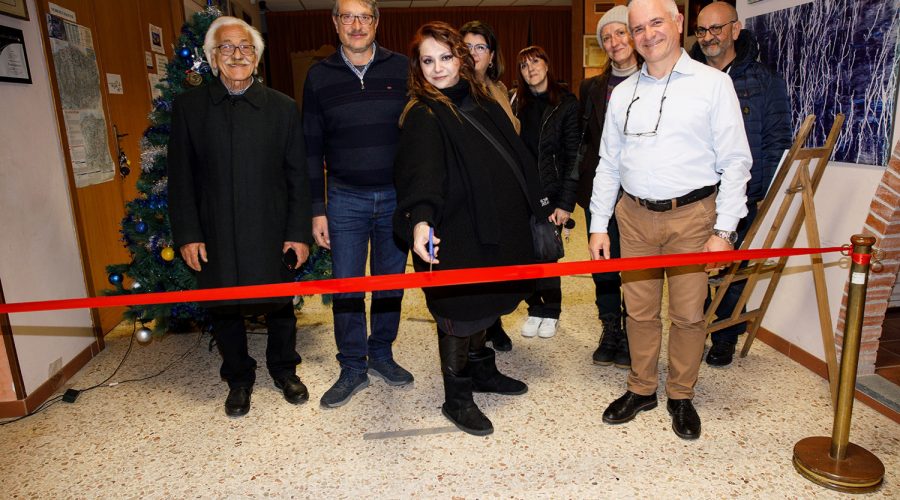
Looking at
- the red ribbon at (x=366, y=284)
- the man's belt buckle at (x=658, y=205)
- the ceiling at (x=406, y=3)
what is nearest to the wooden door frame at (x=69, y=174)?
Result: the red ribbon at (x=366, y=284)

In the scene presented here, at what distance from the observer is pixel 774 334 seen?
312 cm

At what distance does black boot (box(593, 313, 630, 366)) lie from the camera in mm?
2984

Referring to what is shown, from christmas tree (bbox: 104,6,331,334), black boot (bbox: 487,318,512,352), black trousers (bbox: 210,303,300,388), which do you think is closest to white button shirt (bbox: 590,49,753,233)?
black boot (bbox: 487,318,512,352)

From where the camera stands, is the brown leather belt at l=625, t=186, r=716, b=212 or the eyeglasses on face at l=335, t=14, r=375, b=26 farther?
the eyeglasses on face at l=335, t=14, r=375, b=26

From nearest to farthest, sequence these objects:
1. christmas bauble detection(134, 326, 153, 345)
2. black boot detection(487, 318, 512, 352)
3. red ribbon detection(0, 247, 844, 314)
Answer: red ribbon detection(0, 247, 844, 314)
christmas bauble detection(134, 326, 153, 345)
black boot detection(487, 318, 512, 352)

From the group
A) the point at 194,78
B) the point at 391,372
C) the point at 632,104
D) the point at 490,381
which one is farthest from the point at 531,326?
the point at 194,78

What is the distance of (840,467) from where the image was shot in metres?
2.01

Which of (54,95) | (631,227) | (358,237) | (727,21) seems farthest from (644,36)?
(54,95)

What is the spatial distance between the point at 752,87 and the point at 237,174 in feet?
7.29

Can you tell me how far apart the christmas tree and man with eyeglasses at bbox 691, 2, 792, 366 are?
93.9 inches

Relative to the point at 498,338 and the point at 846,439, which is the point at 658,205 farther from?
the point at 498,338

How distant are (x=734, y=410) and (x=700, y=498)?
0.67 m

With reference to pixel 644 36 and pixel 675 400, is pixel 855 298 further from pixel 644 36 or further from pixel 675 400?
pixel 644 36

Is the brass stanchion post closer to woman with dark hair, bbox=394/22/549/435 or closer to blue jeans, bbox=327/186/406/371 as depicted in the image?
woman with dark hair, bbox=394/22/549/435
